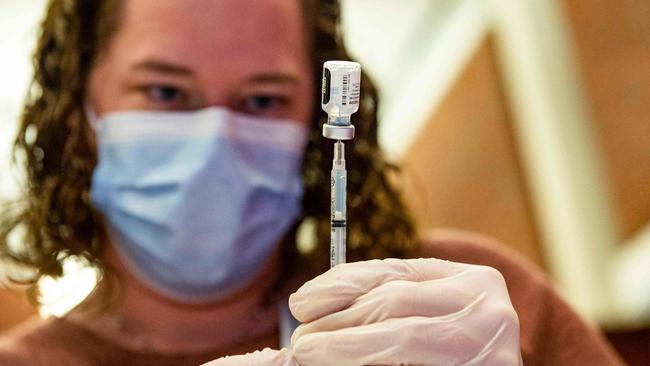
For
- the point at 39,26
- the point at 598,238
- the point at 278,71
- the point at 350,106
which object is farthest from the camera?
the point at 598,238

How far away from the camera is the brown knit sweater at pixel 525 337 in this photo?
3.18 feet

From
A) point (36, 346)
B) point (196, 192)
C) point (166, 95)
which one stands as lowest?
point (36, 346)

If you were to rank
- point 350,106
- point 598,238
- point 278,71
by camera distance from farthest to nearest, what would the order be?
1. point 598,238
2. point 278,71
3. point 350,106

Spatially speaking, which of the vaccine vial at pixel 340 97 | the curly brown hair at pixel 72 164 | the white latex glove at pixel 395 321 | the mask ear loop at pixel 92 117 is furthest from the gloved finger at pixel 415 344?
the mask ear loop at pixel 92 117

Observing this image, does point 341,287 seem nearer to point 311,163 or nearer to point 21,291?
point 311,163

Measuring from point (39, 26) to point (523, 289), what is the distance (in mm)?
666

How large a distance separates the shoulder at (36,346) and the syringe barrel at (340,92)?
51cm

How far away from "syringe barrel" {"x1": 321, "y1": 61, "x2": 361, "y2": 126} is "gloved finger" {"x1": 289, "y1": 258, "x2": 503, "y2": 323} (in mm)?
108

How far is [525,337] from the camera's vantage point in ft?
3.02

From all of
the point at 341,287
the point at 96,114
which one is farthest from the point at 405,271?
the point at 96,114

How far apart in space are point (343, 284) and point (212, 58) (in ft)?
1.32

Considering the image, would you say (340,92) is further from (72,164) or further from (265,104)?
(72,164)

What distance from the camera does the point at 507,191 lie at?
2102mm

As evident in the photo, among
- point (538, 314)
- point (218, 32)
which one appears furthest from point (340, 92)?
point (538, 314)
